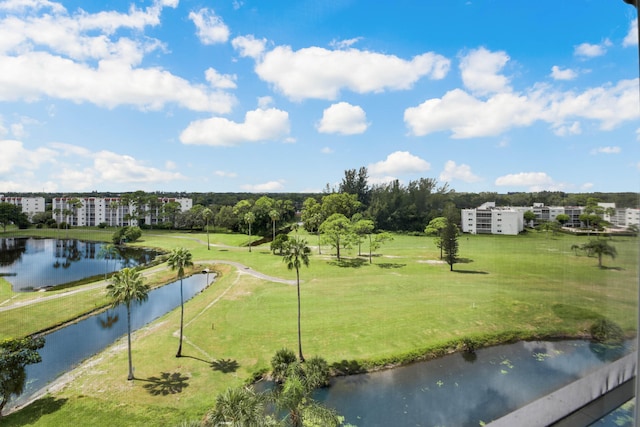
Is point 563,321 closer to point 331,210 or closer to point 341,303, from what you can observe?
point 341,303

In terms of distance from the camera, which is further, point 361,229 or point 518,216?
point 361,229

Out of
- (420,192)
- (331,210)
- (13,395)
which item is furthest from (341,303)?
(331,210)

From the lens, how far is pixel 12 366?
15.1ft

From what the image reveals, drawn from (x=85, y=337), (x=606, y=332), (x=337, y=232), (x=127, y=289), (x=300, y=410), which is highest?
(x=606, y=332)

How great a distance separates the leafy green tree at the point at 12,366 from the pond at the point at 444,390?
15.4ft

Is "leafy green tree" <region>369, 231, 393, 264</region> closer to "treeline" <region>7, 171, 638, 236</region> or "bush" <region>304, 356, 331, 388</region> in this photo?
"treeline" <region>7, 171, 638, 236</region>

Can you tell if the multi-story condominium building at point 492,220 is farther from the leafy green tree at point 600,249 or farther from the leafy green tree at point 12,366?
the leafy green tree at point 12,366

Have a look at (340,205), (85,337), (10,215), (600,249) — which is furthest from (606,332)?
(340,205)

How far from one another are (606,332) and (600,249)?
1.51 feet

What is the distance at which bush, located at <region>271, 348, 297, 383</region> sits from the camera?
5.59 meters

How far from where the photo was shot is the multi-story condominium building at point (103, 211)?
60.3ft

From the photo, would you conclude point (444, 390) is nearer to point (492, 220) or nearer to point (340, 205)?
point (492, 220)

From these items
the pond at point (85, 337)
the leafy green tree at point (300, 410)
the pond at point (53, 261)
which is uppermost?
the pond at point (53, 261)

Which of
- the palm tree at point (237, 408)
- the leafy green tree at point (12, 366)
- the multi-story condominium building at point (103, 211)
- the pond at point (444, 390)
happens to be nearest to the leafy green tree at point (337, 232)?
the pond at point (444, 390)
